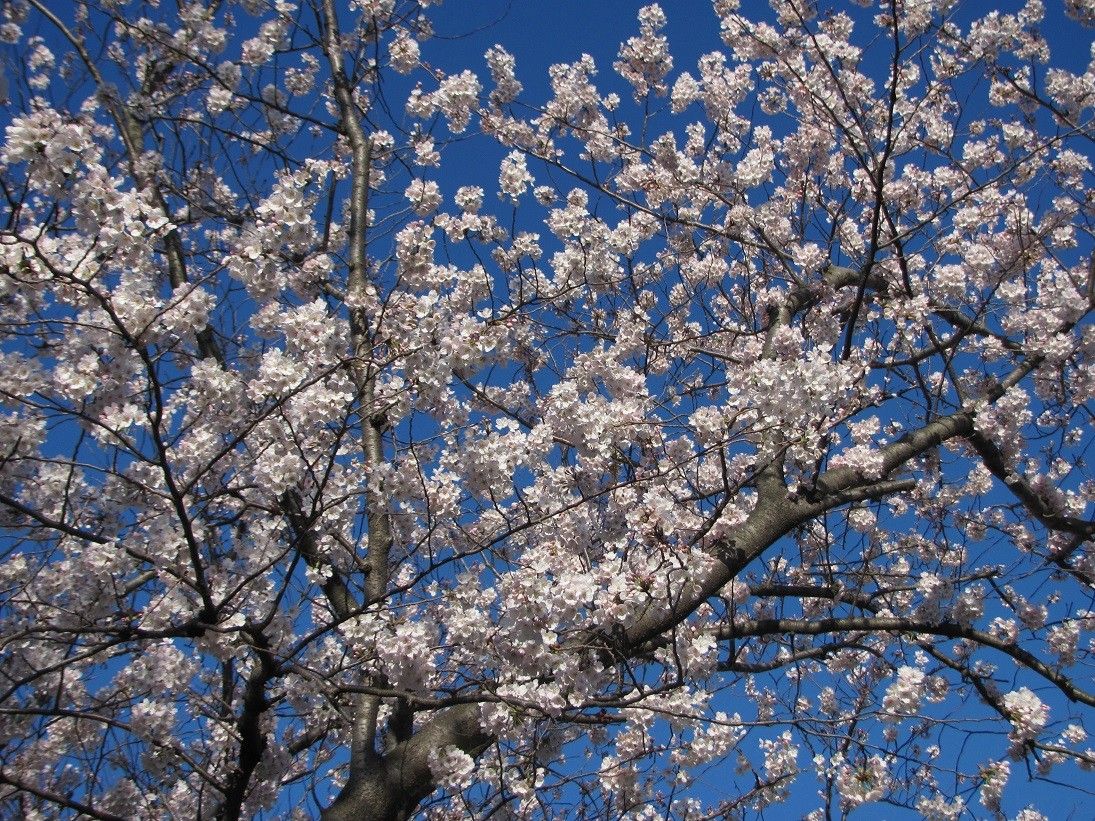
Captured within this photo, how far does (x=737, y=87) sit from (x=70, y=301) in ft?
Result: 18.8

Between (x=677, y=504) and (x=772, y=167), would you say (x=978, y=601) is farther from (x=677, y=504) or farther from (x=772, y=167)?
(x=772, y=167)

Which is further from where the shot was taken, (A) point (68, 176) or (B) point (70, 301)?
(B) point (70, 301)

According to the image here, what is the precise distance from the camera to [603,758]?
412 centimetres

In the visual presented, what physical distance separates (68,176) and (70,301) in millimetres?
541

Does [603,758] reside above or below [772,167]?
below

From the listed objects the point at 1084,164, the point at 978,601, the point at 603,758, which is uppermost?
the point at 1084,164

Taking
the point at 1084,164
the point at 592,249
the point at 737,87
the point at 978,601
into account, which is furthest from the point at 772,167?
the point at 978,601

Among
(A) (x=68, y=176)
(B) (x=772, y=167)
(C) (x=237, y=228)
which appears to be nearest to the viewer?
(A) (x=68, y=176)

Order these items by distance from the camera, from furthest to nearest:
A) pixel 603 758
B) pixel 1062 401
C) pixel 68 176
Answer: pixel 1062 401 < pixel 603 758 < pixel 68 176

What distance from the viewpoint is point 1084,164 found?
22.7 feet

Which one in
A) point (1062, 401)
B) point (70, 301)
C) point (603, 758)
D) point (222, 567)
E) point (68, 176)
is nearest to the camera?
point (68, 176)

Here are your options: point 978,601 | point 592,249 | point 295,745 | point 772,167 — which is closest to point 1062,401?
point 978,601

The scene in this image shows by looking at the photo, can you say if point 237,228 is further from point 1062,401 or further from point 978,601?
point 1062,401

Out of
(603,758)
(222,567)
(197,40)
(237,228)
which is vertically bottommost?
(603,758)
